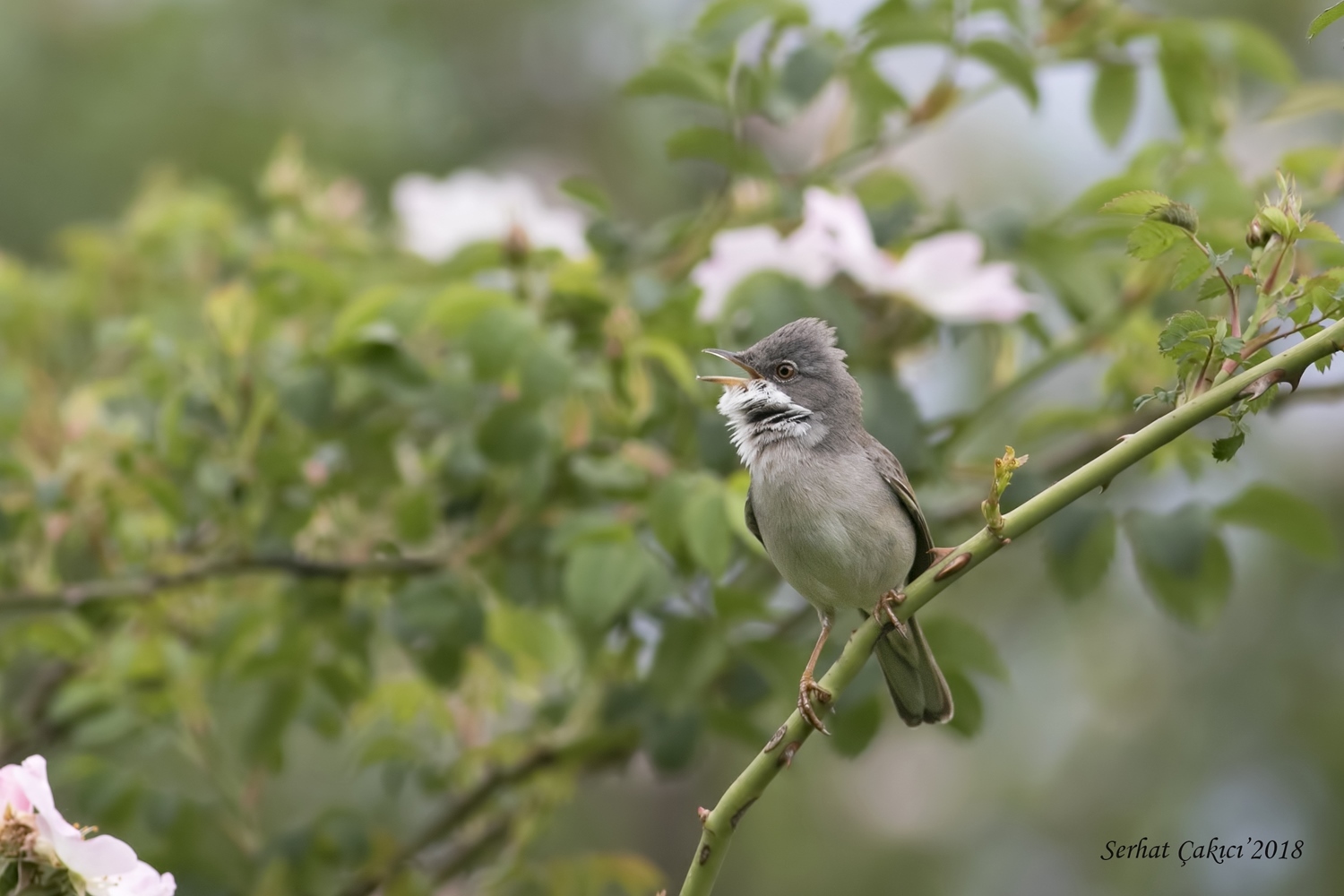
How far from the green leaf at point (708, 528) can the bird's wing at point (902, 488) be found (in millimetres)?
354

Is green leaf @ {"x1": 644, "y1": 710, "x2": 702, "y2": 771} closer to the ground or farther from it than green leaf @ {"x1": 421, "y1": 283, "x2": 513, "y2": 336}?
closer to the ground

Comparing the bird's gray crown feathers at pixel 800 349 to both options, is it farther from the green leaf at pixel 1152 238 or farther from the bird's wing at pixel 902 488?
the green leaf at pixel 1152 238

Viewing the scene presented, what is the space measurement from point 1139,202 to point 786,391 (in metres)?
1.17

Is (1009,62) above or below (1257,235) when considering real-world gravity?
above

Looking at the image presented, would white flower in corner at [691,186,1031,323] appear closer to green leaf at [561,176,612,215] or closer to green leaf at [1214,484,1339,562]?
green leaf at [561,176,612,215]

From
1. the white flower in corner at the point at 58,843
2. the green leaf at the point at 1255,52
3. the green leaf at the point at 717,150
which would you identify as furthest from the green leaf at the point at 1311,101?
the white flower in corner at the point at 58,843

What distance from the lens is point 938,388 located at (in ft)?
17.6

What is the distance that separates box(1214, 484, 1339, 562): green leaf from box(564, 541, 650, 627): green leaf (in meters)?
1.43

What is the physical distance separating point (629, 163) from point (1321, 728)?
4.01m

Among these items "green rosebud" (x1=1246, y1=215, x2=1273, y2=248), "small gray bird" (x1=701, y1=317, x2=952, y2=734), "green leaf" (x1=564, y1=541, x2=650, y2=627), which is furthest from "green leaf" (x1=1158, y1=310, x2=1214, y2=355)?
"green leaf" (x1=564, y1=541, x2=650, y2=627)

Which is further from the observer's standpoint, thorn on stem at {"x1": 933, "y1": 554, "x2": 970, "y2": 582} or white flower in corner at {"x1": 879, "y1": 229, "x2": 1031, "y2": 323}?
white flower in corner at {"x1": 879, "y1": 229, "x2": 1031, "y2": 323}

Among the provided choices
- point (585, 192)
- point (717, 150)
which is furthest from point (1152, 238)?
point (585, 192)

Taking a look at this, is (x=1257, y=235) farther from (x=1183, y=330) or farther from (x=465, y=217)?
(x=465, y=217)

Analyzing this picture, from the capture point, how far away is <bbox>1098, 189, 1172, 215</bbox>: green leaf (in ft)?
6.41
